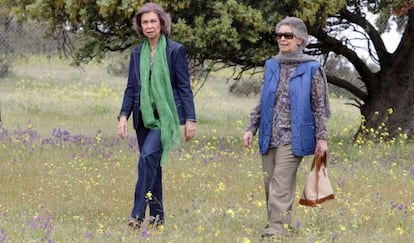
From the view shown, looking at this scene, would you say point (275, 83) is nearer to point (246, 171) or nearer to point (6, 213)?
point (6, 213)

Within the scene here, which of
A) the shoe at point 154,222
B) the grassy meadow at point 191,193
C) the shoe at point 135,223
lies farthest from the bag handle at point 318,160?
the shoe at point 135,223

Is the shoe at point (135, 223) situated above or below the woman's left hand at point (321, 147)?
below

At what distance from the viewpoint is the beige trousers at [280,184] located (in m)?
7.26

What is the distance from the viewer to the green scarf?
24.8 feet

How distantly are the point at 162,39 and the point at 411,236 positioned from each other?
2.56 metres

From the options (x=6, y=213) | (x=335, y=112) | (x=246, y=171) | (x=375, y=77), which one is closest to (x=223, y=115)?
(x=335, y=112)

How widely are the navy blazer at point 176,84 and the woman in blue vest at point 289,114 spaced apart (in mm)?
641

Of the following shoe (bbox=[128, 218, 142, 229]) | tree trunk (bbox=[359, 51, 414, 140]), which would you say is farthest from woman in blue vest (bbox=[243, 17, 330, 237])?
tree trunk (bbox=[359, 51, 414, 140])

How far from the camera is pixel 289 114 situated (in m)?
7.27

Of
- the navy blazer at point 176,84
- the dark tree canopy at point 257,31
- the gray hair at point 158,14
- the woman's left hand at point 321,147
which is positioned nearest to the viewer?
the woman's left hand at point 321,147

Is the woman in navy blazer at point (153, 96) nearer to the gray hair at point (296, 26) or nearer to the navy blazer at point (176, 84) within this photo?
the navy blazer at point (176, 84)

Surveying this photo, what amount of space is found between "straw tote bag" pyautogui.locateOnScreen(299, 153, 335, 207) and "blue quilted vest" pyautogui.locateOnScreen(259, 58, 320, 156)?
0.11 meters

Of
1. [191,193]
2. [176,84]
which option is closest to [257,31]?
[191,193]

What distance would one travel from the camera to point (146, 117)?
7.55m
